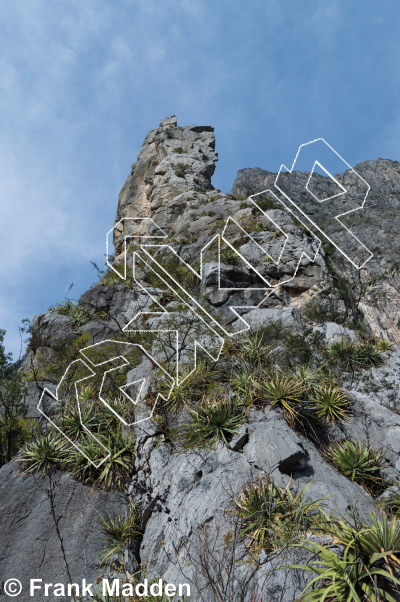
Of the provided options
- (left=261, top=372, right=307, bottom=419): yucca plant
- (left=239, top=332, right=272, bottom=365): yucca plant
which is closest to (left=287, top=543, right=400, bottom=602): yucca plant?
(left=261, top=372, right=307, bottom=419): yucca plant

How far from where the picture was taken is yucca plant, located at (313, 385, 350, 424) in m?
7.32

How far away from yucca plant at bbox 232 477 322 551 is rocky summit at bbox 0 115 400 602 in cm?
3

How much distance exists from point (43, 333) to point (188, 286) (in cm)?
675

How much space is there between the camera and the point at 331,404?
736 centimetres

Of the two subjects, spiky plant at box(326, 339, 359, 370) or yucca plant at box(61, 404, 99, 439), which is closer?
yucca plant at box(61, 404, 99, 439)

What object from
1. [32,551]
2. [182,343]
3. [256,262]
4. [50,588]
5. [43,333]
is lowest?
[50,588]

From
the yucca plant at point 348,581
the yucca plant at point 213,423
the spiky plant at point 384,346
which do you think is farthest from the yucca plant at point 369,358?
the yucca plant at point 348,581

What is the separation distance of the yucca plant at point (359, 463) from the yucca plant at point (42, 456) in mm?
6338

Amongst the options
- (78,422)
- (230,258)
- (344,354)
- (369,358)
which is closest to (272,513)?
(78,422)

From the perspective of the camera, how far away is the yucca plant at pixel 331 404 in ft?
24.0

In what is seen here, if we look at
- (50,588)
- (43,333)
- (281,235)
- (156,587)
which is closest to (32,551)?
(50,588)

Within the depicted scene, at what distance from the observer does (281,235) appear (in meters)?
15.6

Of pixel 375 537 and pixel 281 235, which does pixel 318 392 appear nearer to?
pixel 375 537

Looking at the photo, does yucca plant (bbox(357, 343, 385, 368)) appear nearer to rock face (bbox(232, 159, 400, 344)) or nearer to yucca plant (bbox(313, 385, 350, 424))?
yucca plant (bbox(313, 385, 350, 424))
